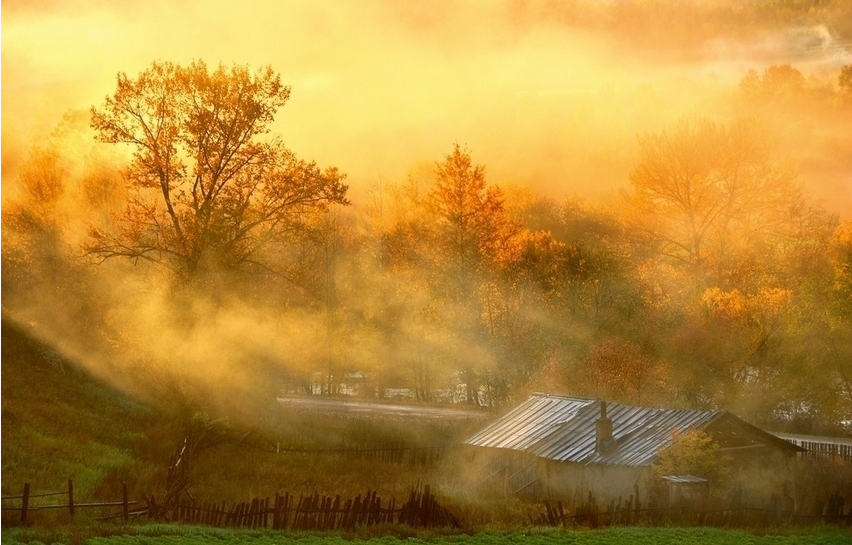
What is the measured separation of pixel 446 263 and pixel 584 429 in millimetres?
13632

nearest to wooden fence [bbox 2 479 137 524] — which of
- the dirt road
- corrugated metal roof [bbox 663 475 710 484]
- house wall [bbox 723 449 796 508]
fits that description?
corrugated metal roof [bbox 663 475 710 484]

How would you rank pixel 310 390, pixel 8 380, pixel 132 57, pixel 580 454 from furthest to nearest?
pixel 310 390 < pixel 132 57 < pixel 8 380 < pixel 580 454

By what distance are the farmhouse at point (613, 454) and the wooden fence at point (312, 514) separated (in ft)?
14.3

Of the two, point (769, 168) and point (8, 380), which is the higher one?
point (769, 168)

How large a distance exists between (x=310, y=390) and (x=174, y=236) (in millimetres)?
23332

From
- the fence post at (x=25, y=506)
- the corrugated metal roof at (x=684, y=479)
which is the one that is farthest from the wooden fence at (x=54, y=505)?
the corrugated metal roof at (x=684, y=479)

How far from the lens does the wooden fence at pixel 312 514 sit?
20.6 metres

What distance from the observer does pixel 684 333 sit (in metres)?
34.5

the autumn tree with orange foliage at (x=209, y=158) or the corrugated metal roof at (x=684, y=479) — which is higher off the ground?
the autumn tree with orange foliage at (x=209, y=158)

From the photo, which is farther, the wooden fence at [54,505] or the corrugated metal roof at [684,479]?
the corrugated metal roof at [684,479]

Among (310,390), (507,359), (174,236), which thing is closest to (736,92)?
(507,359)

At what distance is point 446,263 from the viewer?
39.8 m

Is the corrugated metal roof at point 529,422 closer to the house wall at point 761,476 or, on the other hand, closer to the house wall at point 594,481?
the house wall at point 594,481

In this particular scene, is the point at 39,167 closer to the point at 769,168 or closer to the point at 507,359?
the point at 507,359
